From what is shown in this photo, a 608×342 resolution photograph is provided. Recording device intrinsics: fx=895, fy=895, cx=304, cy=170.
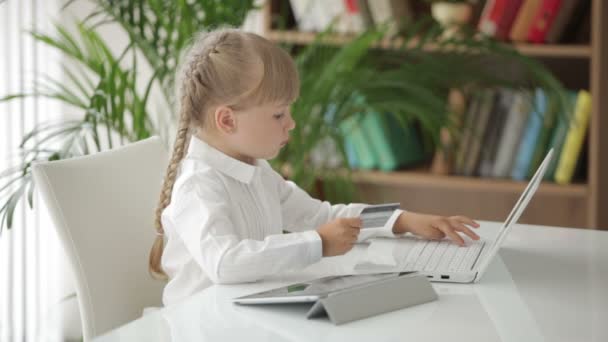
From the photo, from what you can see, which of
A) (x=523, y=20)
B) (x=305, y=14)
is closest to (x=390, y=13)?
(x=305, y=14)

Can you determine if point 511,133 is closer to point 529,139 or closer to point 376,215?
point 529,139

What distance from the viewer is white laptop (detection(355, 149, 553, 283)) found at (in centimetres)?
136

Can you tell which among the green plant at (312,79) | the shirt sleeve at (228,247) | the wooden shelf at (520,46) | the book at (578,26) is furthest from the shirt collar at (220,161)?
the book at (578,26)

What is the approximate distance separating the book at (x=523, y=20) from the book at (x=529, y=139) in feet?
0.61

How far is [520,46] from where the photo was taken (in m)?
2.89

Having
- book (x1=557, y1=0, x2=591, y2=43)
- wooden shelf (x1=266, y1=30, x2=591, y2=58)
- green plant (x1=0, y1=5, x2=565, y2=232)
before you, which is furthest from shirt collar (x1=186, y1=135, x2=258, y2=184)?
book (x1=557, y1=0, x2=591, y2=43)

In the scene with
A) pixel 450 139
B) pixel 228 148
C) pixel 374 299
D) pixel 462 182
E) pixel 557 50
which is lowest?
pixel 462 182

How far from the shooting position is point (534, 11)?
2.89 m

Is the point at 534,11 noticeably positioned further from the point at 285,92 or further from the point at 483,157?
the point at 285,92

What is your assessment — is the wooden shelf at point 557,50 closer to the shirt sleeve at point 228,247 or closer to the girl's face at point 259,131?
the girl's face at point 259,131

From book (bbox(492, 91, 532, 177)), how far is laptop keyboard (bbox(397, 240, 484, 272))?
147cm

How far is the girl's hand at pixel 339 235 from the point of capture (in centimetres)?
139

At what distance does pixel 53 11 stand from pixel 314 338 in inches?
88.3

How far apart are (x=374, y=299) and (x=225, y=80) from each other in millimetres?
554
